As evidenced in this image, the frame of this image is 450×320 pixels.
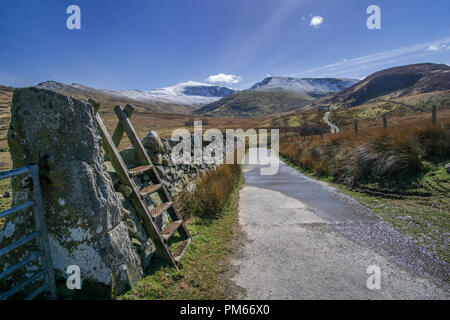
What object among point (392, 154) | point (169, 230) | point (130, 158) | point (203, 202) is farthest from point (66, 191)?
point (392, 154)

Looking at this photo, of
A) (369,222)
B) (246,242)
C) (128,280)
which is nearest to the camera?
(128,280)

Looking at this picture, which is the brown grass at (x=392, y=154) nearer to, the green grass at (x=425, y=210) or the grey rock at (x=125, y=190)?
the green grass at (x=425, y=210)

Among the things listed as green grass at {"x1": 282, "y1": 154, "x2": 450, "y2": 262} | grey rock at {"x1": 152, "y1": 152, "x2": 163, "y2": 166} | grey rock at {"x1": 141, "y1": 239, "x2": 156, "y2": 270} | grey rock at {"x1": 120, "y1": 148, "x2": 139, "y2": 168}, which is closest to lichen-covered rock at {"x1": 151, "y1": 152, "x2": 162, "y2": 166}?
grey rock at {"x1": 152, "y1": 152, "x2": 163, "y2": 166}

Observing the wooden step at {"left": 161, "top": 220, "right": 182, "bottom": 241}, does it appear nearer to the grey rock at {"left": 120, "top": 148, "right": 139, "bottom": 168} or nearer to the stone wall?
the stone wall

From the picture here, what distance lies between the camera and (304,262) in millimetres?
3385

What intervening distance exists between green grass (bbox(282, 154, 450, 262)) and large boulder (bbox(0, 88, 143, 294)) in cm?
468

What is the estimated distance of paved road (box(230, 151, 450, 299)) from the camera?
274 centimetres

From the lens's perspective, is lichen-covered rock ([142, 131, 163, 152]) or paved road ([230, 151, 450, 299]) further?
lichen-covered rock ([142, 131, 163, 152])

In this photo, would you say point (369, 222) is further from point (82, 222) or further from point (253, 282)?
point (82, 222)

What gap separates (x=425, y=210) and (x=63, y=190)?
6.54m

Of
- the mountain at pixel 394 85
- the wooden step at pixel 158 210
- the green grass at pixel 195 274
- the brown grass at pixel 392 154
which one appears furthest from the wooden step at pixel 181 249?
the mountain at pixel 394 85

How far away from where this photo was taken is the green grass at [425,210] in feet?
12.3
